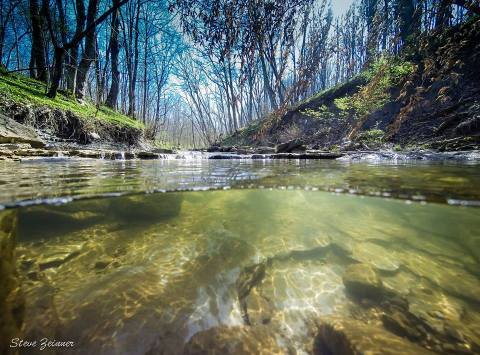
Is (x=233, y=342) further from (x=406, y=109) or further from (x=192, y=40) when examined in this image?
(x=192, y=40)

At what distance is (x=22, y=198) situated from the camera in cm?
258

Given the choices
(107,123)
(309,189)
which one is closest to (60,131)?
(107,123)

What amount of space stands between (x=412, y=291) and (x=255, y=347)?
82.9 inches

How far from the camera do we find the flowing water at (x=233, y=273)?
6.59 feet

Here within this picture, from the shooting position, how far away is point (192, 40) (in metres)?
7.91

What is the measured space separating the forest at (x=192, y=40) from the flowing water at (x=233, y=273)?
2123 mm

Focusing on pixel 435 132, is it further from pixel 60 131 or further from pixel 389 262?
pixel 60 131

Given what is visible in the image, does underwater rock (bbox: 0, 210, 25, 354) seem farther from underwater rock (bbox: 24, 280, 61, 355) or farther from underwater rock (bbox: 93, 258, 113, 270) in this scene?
underwater rock (bbox: 93, 258, 113, 270)

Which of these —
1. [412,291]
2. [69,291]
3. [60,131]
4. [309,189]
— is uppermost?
[60,131]

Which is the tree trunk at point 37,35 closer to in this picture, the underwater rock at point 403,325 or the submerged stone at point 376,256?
the submerged stone at point 376,256

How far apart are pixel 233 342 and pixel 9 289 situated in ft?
6.58

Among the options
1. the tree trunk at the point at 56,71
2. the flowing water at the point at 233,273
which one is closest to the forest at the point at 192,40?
the tree trunk at the point at 56,71
